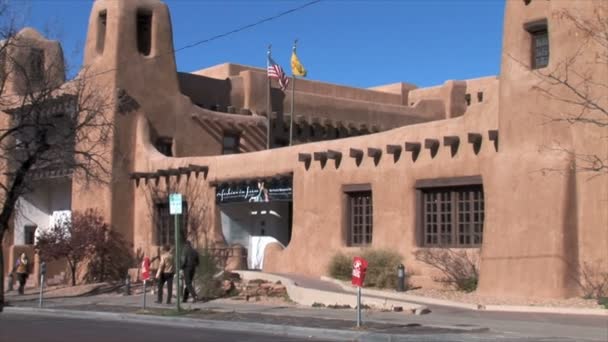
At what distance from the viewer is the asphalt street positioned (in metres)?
15.6

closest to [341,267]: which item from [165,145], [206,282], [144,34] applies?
[206,282]

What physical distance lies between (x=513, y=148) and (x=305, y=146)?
345 inches

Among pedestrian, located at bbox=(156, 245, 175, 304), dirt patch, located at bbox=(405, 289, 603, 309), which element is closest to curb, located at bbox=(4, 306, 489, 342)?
pedestrian, located at bbox=(156, 245, 175, 304)

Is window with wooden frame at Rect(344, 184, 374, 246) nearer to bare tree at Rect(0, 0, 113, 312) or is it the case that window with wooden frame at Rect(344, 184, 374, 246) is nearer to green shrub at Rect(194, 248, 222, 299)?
green shrub at Rect(194, 248, 222, 299)

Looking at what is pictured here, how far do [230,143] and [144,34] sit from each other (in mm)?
5664

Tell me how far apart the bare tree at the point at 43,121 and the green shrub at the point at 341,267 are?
7.40 meters

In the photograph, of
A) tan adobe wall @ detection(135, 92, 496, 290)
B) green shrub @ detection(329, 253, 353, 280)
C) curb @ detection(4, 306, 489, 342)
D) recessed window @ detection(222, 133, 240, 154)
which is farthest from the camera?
recessed window @ detection(222, 133, 240, 154)

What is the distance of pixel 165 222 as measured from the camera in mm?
33656

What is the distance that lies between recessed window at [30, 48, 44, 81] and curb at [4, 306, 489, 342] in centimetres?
674

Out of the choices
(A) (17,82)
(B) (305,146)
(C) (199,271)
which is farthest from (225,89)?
(C) (199,271)

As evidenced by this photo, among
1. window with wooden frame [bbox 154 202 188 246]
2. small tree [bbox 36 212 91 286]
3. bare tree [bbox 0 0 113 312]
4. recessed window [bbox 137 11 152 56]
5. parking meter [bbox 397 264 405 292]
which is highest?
recessed window [bbox 137 11 152 56]

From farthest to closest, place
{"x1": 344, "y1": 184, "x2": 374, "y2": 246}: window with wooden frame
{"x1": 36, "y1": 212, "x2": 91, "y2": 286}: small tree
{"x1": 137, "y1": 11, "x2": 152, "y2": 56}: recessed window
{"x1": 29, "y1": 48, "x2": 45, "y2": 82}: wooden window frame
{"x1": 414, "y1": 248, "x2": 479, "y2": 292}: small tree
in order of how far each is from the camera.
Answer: {"x1": 137, "y1": 11, "x2": 152, "y2": 56}: recessed window, {"x1": 36, "y1": 212, "x2": 91, "y2": 286}: small tree, {"x1": 344, "y1": 184, "x2": 374, "y2": 246}: window with wooden frame, {"x1": 29, "y1": 48, "x2": 45, "y2": 82}: wooden window frame, {"x1": 414, "y1": 248, "x2": 479, "y2": 292}: small tree

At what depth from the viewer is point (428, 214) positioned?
24.5 meters

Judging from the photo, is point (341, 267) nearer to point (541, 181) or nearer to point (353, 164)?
point (353, 164)
